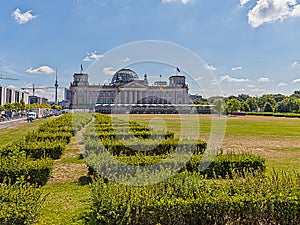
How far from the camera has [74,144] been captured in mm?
18016

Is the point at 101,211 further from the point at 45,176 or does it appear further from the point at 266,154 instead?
the point at 266,154

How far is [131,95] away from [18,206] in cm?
11246

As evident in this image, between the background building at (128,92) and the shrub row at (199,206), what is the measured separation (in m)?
98.5

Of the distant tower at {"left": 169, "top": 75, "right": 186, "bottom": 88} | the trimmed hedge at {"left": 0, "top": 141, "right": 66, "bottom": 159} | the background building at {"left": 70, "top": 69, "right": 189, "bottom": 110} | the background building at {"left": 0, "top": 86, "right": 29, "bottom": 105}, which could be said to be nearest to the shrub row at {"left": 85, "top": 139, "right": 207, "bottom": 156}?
the trimmed hedge at {"left": 0, "top": 141, "right": 66, "bottom": 159}

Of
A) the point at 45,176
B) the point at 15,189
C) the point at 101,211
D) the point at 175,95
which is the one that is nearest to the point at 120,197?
the point at 101,211

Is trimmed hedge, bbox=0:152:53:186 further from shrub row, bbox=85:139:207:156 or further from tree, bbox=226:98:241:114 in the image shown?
tree, bbox=226:98:241:114

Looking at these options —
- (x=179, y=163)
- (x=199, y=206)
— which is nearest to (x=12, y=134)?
(x=179, y=163)

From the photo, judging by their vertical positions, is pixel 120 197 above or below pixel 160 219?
above

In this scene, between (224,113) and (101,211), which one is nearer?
(101,211)

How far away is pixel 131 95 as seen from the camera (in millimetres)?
116562

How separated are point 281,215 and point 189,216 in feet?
5.60

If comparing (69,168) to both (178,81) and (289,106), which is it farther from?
(289,106)

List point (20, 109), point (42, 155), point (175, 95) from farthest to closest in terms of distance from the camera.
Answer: point (175, 95), point (20, 109), point (42, 155)

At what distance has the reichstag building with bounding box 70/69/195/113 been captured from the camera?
10169 cm
